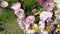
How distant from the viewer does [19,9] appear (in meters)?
0.57

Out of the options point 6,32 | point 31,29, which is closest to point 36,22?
point 31,29

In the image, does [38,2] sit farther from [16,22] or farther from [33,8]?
[16,22]

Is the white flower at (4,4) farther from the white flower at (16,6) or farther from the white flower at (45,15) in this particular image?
the white flower at (45,15)

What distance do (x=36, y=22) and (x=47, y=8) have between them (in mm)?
83

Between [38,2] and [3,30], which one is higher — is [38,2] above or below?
above

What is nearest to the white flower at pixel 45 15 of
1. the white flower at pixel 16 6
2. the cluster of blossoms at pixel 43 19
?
the cluster of blossoms at pixel 43 19

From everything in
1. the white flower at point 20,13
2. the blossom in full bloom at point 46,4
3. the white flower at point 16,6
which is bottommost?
the white flower at point 20,13

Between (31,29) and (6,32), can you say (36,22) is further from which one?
(6,32)

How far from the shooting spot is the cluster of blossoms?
58cm

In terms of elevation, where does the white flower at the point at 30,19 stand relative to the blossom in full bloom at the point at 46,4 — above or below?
below

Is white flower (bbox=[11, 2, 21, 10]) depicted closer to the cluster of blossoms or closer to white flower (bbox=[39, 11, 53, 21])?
the cluster of blossoms

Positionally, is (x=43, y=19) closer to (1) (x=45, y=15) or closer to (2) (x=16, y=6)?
(1) (x=45, y=15)

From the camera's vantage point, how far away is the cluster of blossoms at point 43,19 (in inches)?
22.7

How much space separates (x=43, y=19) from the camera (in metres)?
0.58
